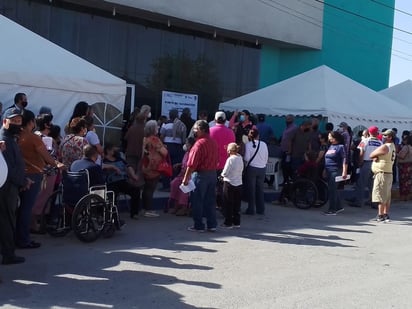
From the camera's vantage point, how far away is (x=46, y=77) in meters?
10.4

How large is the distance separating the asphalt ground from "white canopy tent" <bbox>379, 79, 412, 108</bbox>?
1322cm

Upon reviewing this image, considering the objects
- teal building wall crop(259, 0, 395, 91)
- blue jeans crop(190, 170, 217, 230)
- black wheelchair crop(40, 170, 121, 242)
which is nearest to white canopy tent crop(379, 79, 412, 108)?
teal building wall crop(259, 0, 395, 91)

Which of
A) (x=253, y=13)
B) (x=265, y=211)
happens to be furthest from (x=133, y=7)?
(x=265, y=211)

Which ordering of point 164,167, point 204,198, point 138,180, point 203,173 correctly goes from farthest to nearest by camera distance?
point 164,167, point 138,180, point 204,198, point 203,173

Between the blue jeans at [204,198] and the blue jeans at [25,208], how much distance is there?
102 inches

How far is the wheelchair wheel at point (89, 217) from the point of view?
823 centimetres

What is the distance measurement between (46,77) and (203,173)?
3.25 metres

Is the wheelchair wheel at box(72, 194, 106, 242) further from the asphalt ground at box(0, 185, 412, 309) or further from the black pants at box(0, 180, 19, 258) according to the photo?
the black pants at box(0, 180, 19, 258)

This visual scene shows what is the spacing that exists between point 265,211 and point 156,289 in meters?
6.45

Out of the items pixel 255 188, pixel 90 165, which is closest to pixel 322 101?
pixel 255 188

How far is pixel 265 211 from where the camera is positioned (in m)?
12.6

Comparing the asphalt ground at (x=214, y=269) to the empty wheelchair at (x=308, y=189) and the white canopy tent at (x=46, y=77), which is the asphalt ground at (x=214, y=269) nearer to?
the white canopy tent at (x=46, y=77)

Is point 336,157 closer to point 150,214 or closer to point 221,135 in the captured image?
point 221,135

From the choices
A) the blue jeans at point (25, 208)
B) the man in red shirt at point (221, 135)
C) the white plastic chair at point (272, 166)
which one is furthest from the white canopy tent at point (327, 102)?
the blue jeans at point (25, 208)
